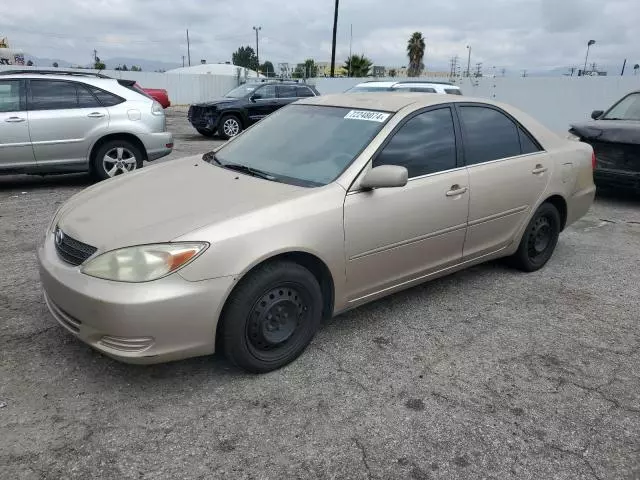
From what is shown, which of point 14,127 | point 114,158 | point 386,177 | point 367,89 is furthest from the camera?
point 367,89

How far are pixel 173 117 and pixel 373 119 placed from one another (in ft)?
68.7

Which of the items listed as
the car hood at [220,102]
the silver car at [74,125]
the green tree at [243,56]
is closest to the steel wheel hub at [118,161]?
the silver car at [74,125]

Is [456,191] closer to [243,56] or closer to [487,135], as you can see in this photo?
[487,135]

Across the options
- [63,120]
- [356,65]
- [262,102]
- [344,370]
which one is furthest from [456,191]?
[356,65]

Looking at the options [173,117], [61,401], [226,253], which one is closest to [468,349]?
[226,253]

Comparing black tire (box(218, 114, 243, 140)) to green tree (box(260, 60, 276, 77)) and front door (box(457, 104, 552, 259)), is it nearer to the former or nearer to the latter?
front door (box(457, 104, 552, 259))

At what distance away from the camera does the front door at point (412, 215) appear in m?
3.33

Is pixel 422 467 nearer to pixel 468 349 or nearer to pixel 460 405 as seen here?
pixel 460 405

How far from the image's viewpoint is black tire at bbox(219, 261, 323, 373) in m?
2.84

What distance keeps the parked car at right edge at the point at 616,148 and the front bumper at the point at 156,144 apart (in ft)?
20.3

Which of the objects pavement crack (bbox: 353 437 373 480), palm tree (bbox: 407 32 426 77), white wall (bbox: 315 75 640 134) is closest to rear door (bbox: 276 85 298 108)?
white wall (bbox: 315 75 640 134)

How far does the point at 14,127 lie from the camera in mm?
7055

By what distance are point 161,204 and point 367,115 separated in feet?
5.07

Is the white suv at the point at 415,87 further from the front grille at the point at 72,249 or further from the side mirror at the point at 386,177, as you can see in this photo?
the front grille at the point at 72,249
